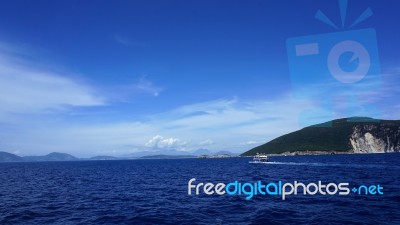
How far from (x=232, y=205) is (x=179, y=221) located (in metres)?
9.67

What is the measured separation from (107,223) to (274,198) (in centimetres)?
2466

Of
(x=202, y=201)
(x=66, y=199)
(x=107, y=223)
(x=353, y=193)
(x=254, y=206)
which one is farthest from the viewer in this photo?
(x=66, y=199)

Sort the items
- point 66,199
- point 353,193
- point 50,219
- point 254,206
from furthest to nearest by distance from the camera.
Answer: point 66,199
point 353,193
point 254,206
point 50,219

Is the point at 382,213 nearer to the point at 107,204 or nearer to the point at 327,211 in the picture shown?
the point at 327,211

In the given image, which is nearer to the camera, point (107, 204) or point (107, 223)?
point (107, 223)

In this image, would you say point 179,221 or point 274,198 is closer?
point 179,221

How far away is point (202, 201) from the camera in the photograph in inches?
1768

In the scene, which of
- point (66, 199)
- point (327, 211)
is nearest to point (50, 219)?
point (66, 199)

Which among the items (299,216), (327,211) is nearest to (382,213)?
(327,211)

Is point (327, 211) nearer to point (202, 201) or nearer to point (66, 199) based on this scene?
point (202, 201)

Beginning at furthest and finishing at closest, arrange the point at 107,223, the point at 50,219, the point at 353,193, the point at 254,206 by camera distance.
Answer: the point at 353,193 < the point at 254,206 < the point at 50,219 < the point at 107,223

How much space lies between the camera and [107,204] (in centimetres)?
4553

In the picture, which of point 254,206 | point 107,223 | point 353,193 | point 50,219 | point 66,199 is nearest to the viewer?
point 107,223

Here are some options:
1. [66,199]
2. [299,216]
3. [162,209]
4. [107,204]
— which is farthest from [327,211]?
[66,199]
